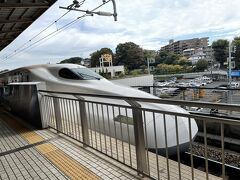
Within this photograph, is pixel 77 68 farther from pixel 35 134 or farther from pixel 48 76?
pixel 35 134

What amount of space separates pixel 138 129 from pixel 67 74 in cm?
635

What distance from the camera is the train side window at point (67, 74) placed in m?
8.75

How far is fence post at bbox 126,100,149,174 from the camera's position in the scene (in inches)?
120

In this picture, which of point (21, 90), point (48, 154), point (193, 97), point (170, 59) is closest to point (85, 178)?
point (48, 154)

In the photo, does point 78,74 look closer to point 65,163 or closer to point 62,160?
point 62,160

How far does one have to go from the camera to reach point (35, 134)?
583 centimetres

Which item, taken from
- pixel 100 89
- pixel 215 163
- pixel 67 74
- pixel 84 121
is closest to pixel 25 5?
pixel 67 74

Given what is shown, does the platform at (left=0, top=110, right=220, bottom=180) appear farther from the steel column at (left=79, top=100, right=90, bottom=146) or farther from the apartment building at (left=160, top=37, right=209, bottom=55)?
the apartment building at (left=160, top=37, right=209, bottom=55)

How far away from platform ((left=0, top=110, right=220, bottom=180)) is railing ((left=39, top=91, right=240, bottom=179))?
0.08 metres

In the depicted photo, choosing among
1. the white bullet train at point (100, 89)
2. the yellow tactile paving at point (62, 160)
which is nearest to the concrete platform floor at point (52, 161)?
the yellow tactile paving at point (62, 160)

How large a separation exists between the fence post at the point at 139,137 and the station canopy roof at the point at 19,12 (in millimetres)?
6554

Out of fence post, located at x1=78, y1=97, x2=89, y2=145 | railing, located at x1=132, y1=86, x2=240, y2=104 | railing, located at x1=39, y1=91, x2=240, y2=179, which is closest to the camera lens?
railing, located at x1=39, y1=91, x2=240, y2=179

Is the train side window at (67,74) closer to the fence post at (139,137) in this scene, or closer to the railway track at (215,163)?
the railway track at (215,163)

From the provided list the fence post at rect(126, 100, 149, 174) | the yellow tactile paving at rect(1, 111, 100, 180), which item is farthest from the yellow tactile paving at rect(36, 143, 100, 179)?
the fence post at rect(126, 100, 149, 174)
